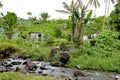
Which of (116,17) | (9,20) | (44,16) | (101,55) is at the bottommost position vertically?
(101,55)

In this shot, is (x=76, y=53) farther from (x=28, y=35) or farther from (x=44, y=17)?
(x=44, y=17)

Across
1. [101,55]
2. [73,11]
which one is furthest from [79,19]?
[101,55]

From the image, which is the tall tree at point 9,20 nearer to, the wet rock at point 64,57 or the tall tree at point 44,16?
the wet rock at point 64,57

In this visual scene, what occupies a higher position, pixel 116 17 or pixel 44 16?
pixel 44 16

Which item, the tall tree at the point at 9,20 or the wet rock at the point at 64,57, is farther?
the tall tree at the point at 9,20

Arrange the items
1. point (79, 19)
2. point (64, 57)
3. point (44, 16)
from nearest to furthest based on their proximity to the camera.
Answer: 1. point (64, 57)
2. point (79, 19)
3. point (44, 16)

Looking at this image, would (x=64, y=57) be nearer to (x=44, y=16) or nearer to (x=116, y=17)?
(x=116, y=17)

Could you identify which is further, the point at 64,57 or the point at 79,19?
the point at 79,19

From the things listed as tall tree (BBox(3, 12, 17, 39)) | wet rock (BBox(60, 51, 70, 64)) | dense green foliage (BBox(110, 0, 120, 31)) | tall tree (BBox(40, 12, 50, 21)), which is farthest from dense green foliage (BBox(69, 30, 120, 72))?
tall tree (BBox(40, 12, 50, 21))

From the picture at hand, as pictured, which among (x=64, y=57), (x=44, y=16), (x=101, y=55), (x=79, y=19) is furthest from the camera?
(x=44, y=16)

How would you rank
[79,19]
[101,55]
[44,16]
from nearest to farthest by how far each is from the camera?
[101,55] < [79,19] < [44,16]

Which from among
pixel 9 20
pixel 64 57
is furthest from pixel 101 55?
pixel 9 20

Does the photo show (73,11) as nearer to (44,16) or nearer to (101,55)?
(101,55)

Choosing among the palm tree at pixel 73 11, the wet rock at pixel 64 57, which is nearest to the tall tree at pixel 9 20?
the palm tree at pixel 73 11
